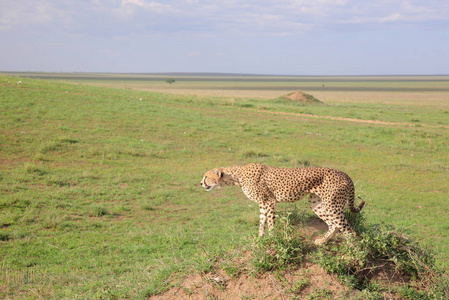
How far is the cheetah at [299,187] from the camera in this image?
17.4ft

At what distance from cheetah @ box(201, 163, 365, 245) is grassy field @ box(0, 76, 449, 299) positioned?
80cm

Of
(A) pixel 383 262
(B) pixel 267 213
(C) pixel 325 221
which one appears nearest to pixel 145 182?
(B) pixel 267 213

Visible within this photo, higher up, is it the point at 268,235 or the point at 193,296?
the point at 268,235

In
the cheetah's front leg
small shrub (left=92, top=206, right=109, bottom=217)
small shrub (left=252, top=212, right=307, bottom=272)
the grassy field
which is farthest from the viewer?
small shrub (left=92, top=206, right=109, bottom=217)

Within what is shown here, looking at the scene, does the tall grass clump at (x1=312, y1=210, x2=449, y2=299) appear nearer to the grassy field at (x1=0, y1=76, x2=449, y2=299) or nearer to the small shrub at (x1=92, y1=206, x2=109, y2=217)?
the grassy field at (x1=0, y1=76, x2=449, y2=299)

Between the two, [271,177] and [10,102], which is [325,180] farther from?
[10,102]

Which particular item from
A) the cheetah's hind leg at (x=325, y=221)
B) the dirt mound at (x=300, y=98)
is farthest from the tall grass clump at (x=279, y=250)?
the dirt mound at (x=300, y=98)

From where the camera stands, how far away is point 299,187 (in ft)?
18.1

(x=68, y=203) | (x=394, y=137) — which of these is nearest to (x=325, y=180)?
(x=68, y=203)

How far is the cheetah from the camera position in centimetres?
530

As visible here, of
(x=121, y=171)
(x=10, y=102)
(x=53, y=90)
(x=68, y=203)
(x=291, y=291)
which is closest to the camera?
(x=291, y=291)

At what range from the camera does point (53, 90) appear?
26.0 meters

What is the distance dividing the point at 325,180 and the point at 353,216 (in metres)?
0.73

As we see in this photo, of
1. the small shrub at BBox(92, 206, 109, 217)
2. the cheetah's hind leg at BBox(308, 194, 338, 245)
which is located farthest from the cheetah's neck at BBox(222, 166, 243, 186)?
the small shrub at BBox(92, 206, 109, 217)
